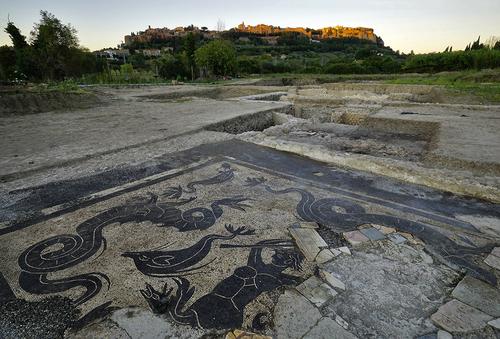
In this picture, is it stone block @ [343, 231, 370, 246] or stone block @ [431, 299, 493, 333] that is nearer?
stone block @ [431, 299, 493, 333]

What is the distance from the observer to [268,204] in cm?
263

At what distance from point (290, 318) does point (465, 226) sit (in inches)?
69.2

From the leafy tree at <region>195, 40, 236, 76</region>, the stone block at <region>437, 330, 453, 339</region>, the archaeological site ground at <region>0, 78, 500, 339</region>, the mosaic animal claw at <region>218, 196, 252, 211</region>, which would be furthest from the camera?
the leafy tree at <region>195, 40, 236, 76</region>

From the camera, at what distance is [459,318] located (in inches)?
55.0

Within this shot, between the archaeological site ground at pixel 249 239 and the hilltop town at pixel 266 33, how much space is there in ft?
284

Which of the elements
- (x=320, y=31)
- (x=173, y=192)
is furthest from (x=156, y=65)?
(x=320, y=31)

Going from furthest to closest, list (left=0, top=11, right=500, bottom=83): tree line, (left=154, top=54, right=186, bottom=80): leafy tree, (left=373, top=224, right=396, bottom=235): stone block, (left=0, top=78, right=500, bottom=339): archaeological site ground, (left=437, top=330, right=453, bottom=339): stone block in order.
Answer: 1. (left=154, top=54, right=186, bottom=80): leafy tree
2. (left=0, top=11, right=500, bottom=83): tree line
3. (left=373, top=224, right=396, bottom=235): stone block
4. (left=0, top=78, right=500, bottom=339): archaeological site ground
5. (left=437, top=330, right=453, bottom=339): stone block

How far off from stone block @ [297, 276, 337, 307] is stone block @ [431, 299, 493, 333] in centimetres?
50

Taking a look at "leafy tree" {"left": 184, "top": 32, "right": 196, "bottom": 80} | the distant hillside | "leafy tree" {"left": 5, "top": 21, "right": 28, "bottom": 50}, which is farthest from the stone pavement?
the distant hillside

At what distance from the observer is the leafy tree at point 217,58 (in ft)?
76.2

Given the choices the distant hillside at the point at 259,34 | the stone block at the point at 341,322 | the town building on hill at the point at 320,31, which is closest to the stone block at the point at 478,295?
the stone block at the point at 341,322

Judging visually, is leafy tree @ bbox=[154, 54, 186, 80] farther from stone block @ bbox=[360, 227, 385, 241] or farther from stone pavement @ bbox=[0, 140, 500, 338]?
stone block @ bbox=[360, 227, 385, 241]

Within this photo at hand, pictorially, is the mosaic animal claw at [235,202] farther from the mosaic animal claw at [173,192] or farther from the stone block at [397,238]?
the stone block at [397,238]

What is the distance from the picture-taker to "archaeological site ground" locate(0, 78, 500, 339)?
4.65 ft
